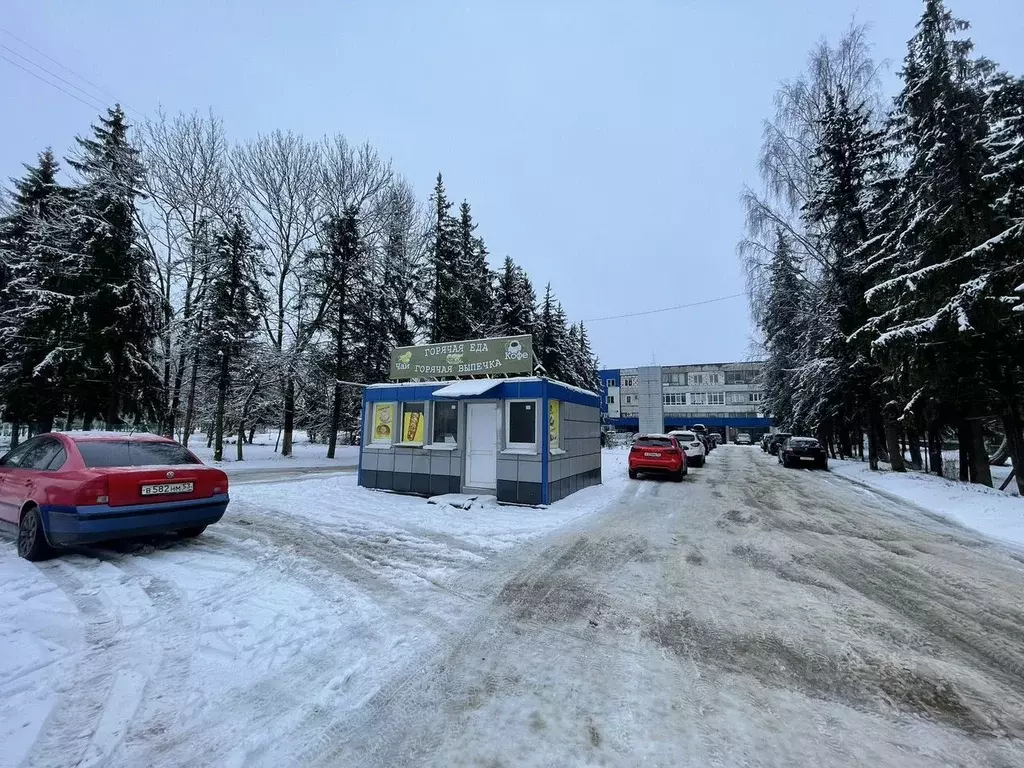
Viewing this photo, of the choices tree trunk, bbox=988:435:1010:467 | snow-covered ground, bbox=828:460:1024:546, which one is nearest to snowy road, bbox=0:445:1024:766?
snow-covered ground, bbox=828:460:1024:546

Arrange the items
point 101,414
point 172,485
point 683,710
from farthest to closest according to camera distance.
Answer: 1. point 101,414
2. point 172,485
3. point 683,710

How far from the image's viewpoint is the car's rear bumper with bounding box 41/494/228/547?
5102 mm

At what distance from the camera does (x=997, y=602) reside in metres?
4.76

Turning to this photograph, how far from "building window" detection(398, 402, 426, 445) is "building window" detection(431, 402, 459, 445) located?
0.36 metres

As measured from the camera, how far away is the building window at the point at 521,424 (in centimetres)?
1047

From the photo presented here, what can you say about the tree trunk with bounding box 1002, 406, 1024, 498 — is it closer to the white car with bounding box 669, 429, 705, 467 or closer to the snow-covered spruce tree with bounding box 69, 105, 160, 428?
the white car with bounding box 669, 429, 705, 467

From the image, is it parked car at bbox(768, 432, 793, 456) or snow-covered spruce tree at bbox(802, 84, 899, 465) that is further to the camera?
parked car at bbox(768, 432, 793, 456)

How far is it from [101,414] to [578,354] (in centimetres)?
3010

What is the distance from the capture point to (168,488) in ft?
18.8

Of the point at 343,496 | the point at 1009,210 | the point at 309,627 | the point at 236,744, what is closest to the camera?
the point at 236,744

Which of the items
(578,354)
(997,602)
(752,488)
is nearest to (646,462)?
(752,488)

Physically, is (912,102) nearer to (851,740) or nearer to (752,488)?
(752,488)

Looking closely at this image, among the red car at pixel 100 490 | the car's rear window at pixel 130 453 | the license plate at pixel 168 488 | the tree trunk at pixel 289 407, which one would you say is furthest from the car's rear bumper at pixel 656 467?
the tree trunk at pixel 289 407

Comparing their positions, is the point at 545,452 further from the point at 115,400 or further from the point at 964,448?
the point at 115,400
